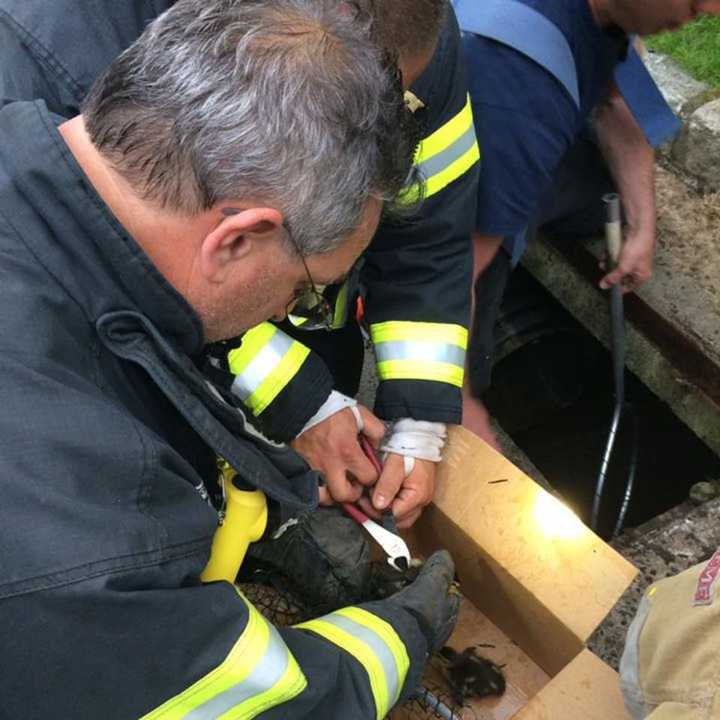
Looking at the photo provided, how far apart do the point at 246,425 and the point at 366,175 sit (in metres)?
0.55

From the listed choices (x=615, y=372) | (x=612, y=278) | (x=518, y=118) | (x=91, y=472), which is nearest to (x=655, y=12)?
(x=518, y=118)

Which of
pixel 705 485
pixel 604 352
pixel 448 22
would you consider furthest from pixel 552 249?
pixel 448 22

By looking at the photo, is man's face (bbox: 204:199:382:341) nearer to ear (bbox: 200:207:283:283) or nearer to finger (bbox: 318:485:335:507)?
ear (bbox: 200:207:283:283)

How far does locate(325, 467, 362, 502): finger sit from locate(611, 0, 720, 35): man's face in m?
1.52

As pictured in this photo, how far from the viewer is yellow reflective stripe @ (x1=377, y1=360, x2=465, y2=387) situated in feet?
7.02

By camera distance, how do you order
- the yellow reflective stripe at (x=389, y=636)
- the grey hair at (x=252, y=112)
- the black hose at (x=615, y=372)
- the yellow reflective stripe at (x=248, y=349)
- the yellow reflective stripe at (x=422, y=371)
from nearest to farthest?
the grey hair at (x=252, y=112)
the yellow reflective stripe at (x=389, y=636)
the yellow reflective stripe at (x=248, y=349)
the yellow reflective stripe at (x=422, y=371)
the black hose at (x=615, y=372)

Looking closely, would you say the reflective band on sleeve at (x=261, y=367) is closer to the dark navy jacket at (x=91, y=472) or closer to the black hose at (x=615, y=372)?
the dark navy jacket at (x=91, y=472)

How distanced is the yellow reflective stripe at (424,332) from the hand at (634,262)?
89 cm

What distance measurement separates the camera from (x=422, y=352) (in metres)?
2.16

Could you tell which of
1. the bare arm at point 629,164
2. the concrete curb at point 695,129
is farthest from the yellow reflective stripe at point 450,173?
the concrete curb at point 695,129

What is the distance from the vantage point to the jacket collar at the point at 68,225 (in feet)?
3.87

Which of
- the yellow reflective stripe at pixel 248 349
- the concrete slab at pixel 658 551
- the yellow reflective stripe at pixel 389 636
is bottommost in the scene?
the concrete slab at pixel 658 551

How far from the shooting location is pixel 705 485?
2756 mm

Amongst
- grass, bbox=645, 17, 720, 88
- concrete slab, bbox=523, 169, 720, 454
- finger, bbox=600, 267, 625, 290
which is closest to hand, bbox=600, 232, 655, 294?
finger, bbox=600, 267, 625, 290
